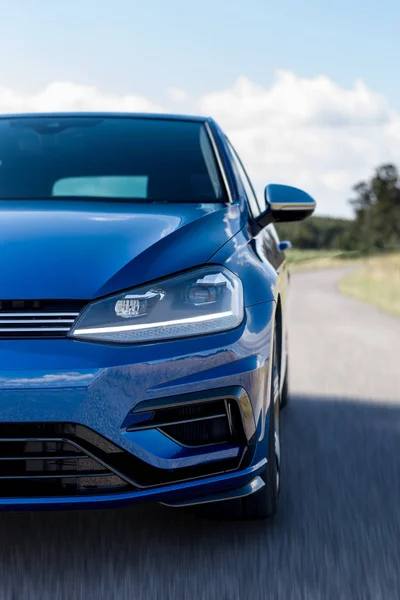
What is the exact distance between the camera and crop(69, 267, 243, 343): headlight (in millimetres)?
3496

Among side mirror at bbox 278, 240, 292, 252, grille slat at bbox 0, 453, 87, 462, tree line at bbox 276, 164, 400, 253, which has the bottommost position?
tree line at bbox 276, 164, 400, 253

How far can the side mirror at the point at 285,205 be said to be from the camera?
15.7 ft

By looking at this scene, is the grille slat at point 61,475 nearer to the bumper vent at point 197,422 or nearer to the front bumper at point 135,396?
the front bumper at point 135,396

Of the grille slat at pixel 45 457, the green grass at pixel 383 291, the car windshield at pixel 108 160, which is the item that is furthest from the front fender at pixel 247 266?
the green grass at pixel 383 291

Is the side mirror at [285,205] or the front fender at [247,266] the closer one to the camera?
the front fender at [247,266]

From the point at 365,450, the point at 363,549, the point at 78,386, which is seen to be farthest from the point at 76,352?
the point at 365,450

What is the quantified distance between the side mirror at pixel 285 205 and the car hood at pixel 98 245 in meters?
0.55

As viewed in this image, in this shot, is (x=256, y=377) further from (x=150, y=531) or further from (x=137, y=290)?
(x=150, y=531)

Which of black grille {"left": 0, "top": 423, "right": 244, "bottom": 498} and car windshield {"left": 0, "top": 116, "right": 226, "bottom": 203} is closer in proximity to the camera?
black grille {"left": 0, "top": 423, "right": 244, "bottom": 498}

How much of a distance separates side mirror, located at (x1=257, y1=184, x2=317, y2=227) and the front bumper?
124cm

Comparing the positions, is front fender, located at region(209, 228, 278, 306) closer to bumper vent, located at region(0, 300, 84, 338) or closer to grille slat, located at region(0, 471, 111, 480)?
bumper vent, located at region(0, 300, 84, 338)

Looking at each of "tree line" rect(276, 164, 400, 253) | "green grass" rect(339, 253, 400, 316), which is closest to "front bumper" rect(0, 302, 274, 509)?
"green grass" rect(339, 253, 400, 316)

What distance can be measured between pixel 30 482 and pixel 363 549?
1.18 m

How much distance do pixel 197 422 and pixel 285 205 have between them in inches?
59.8
